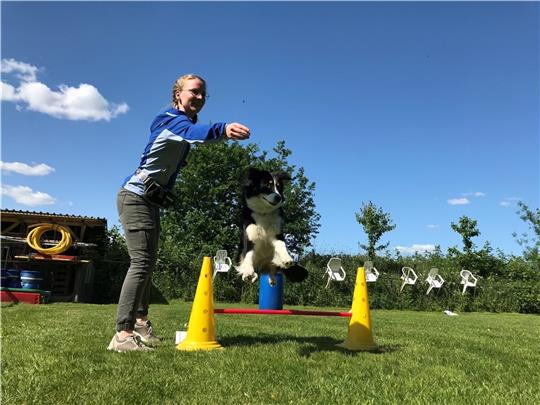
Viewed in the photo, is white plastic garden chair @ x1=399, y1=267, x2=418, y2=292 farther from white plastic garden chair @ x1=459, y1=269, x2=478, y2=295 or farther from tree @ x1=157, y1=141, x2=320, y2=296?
tree @ x1=157, y1=141, x2=320, y2=296

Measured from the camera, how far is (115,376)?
3.31 meters

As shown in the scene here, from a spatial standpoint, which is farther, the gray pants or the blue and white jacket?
the gray pants

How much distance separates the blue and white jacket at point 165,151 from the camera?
4250 millimetres

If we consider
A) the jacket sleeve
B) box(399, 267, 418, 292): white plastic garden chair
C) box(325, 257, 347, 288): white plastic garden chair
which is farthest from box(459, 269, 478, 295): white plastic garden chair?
the jacket sleeve

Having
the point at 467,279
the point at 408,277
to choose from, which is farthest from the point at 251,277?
the point at 467,279

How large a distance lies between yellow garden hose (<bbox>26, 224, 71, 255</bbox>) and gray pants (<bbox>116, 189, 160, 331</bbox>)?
11.7 meters

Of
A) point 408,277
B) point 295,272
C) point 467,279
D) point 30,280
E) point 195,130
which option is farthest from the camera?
point 467,279

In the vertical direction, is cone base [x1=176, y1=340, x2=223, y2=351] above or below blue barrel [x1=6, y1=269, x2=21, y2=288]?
below

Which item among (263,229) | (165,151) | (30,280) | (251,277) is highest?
(165,151)

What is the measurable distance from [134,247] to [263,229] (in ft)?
4.01

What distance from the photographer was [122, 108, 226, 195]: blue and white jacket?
4.25 m

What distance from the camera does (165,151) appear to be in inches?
172

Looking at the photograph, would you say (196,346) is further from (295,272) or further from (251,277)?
(295,272)

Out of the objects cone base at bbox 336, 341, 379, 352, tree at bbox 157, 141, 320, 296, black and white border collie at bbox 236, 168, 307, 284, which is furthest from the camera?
tree at bbox 157, 141, 320, 296
